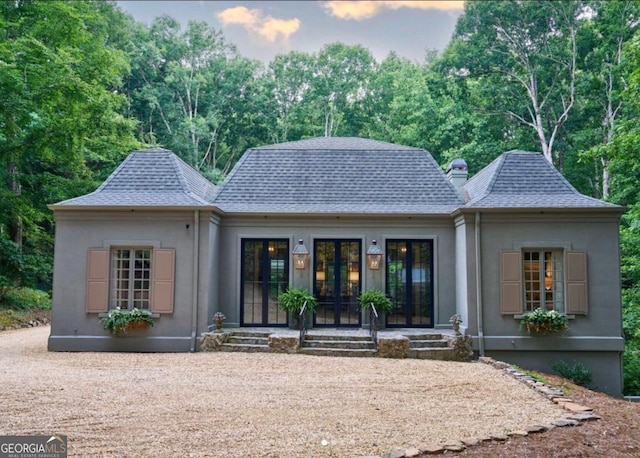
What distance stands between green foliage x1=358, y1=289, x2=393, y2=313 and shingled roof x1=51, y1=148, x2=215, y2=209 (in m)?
4.01

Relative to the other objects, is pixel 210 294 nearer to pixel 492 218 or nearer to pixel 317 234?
pixel 317 234

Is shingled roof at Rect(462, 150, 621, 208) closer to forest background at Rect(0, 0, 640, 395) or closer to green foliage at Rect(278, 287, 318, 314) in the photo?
forest background at Rect(0, 0, 640, 395)

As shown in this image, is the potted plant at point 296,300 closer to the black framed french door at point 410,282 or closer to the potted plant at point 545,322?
the black framed french door at point 410,282

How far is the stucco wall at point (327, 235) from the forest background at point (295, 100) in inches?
182

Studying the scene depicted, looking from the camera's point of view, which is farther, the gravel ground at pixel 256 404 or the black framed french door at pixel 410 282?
the black framed french door at pixel 410 282

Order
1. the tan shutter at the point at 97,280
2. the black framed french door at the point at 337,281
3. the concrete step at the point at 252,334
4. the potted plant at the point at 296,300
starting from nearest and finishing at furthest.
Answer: the tan shutter at the point at 97,280, the concrete step at the point at 252,334, the potted plant at the point at 296,300, the black framed french door at the point at 337,281

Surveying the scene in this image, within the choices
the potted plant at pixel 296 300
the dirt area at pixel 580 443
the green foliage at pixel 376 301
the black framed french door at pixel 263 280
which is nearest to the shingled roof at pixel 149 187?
the black framed french door at pixel 263 280

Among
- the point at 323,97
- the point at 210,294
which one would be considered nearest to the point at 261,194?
the point at 210,294

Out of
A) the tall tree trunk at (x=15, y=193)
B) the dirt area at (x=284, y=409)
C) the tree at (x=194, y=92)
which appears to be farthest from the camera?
the tree at (x=194, y=92)

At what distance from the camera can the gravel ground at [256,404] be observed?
14.5 ft

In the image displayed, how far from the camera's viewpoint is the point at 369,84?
30.2 metres

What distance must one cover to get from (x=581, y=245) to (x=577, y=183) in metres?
14.3

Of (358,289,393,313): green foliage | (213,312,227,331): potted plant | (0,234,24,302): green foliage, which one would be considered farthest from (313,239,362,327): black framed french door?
(0,234,24,302): green foliage

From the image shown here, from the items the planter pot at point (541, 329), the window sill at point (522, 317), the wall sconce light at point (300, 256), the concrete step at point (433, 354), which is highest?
the wall sconce light at point (300, 256)
